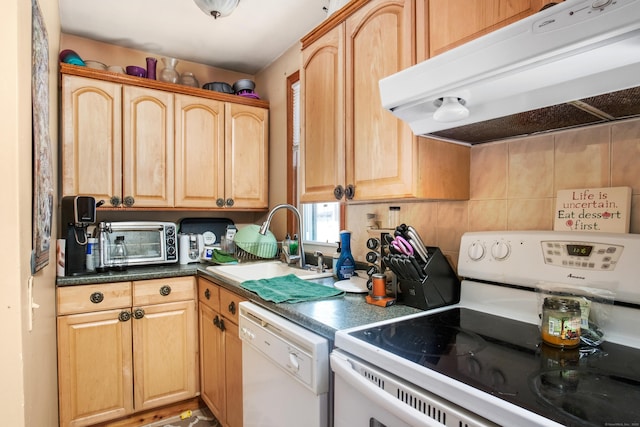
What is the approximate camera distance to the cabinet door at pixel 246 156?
2732mm

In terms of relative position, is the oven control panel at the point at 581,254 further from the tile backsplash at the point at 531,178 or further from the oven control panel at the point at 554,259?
the tile backsplash at the point at 531,178

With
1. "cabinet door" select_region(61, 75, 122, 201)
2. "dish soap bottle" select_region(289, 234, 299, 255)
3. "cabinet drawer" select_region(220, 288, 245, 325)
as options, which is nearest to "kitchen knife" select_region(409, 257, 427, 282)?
"cabinet drawer" select_region(220, 288, 245, 325)

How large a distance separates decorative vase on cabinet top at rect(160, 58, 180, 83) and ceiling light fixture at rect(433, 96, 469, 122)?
2190 mm

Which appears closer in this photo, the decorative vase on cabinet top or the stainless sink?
the stainless sink

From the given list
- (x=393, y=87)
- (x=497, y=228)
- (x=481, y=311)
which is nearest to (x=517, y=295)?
(x=481, y=311)

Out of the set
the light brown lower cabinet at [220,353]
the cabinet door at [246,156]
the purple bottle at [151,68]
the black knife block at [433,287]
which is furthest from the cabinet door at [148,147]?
the black knife block at [433,287]

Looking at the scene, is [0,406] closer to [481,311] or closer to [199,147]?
[481,311]

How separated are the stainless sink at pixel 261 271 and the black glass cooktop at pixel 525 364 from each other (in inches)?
33.3

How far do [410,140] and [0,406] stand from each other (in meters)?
1.29

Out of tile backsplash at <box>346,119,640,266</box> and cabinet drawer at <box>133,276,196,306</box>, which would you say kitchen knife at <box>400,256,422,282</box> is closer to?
tile backsplash at <box>346,119,640,266</box>

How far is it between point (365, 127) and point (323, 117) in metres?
0.32

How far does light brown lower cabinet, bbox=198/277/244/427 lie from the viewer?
1767mm

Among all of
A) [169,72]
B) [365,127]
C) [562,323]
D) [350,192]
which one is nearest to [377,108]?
[365,127]

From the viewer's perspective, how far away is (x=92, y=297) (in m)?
1.99
